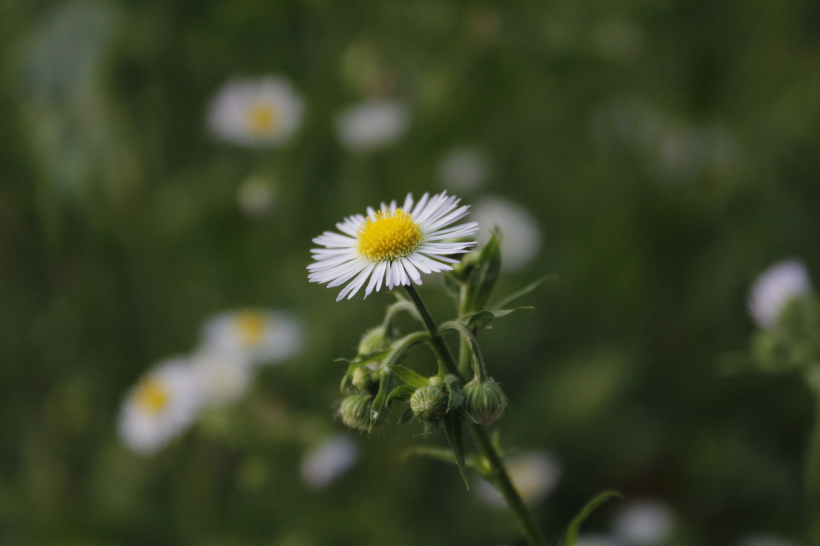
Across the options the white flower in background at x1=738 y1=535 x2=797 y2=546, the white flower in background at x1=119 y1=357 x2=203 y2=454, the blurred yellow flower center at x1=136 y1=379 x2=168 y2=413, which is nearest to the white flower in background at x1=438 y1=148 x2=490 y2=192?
the white flower in background at x1=119 y1=357 x2=203 y2=454

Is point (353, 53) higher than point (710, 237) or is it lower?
higher

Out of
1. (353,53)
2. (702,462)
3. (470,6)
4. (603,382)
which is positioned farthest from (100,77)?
(702,462)

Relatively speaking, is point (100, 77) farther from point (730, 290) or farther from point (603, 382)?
point (730, 290)

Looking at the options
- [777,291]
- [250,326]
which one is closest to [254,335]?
[250,326]

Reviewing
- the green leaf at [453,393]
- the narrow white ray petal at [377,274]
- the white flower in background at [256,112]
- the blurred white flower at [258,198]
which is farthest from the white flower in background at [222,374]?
the green leaf at [453,393]

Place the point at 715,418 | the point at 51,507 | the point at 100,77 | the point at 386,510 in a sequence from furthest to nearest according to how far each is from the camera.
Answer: the point at 51,507 < the point at 715,418 < the point at 386,510 < the point at 100,77

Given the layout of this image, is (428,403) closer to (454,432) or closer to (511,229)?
(454,432)
